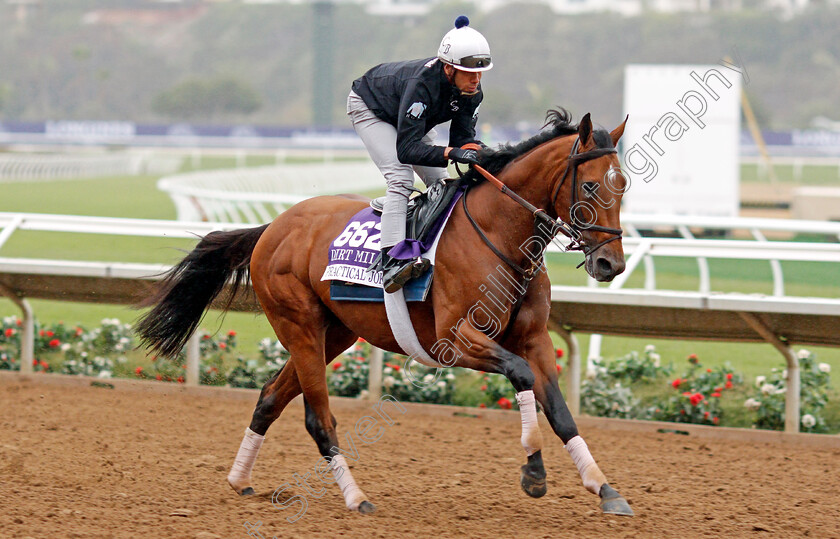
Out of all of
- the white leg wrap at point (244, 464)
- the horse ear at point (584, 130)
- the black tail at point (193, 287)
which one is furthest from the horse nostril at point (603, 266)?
the black tail at point (193, 287)

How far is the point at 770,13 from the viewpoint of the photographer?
2633 inches

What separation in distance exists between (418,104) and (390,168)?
0.36m

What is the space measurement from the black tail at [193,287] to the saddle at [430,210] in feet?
3.52

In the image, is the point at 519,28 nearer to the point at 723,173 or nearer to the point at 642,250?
the point at 723,173

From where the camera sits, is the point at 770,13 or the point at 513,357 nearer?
the point at 513,357

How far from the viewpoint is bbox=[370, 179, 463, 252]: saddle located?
4324 millimetres

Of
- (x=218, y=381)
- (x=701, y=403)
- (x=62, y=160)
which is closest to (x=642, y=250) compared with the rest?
(x=701, y=403)

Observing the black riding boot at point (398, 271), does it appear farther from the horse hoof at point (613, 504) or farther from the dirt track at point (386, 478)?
the horse hoof at point (613, 504)

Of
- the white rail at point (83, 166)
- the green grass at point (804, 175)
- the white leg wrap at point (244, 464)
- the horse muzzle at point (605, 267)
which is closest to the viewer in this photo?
the horse muzzle at point (605, 267)

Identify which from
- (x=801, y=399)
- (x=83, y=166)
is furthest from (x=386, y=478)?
(x=83, y=166)

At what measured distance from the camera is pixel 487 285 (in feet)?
13.5

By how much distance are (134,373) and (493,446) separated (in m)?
2.78

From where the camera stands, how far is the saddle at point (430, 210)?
14.2 feet

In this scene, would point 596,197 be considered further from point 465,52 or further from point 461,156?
point 465,52
